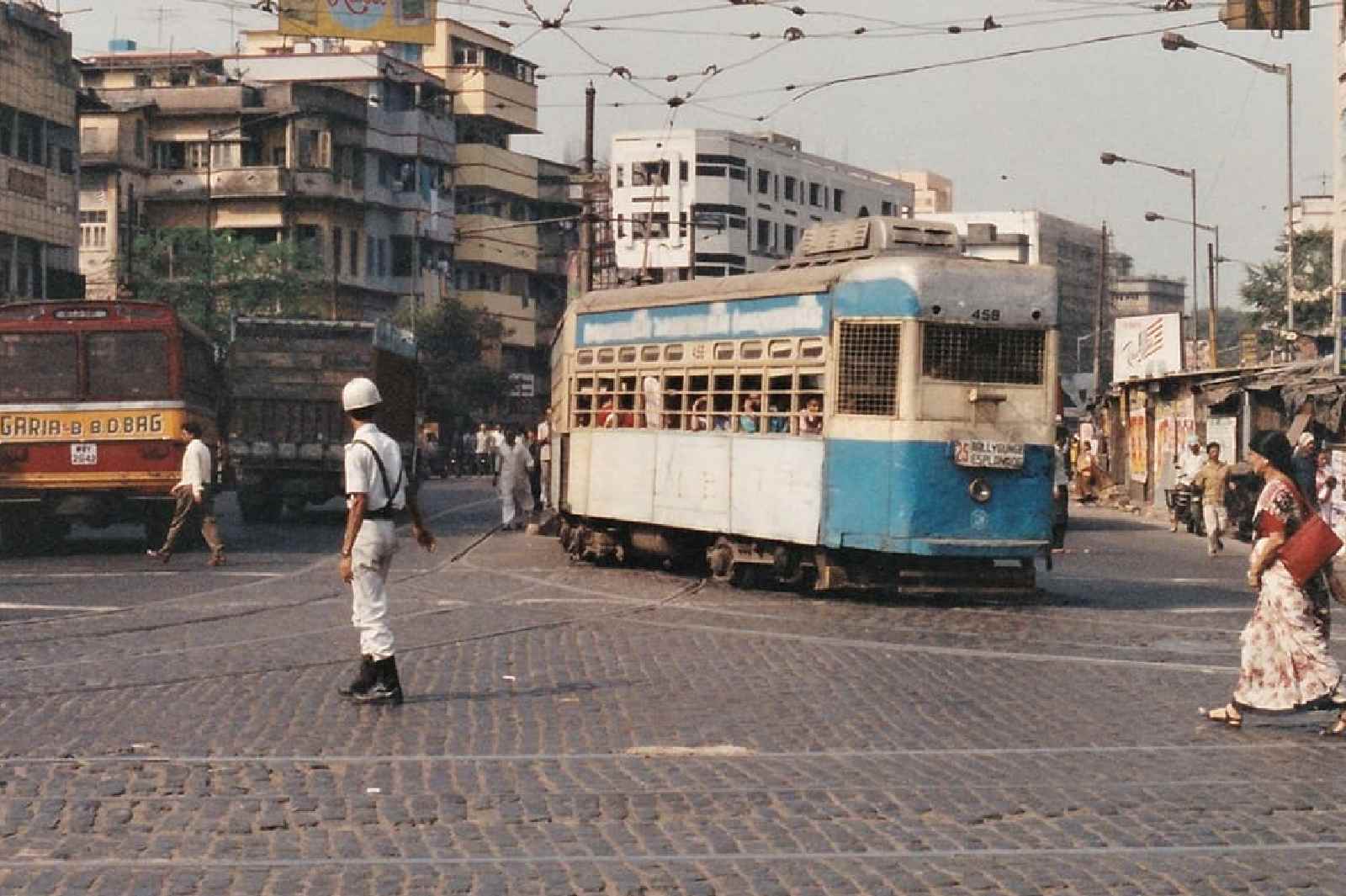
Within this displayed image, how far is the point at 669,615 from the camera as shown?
66.4 feet

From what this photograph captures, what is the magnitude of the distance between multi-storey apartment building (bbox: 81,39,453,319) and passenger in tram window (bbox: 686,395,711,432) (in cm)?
6202

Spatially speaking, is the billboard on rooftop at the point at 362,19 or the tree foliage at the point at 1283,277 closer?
the billboard on rooftop at the point at 362,19

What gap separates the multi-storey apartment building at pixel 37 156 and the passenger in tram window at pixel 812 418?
121ft

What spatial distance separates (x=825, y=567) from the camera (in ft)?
73.6

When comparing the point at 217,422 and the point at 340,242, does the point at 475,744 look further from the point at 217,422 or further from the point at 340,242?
the point at 340,242

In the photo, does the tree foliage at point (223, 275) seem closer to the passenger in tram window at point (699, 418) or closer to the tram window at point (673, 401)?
the tram window at point (673, 401)

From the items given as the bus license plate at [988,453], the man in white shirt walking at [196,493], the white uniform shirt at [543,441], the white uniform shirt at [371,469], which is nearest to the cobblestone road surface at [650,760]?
the white uniform shirt at [371,469]

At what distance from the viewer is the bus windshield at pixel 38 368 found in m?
28.3

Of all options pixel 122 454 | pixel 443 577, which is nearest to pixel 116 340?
pixel 122 454

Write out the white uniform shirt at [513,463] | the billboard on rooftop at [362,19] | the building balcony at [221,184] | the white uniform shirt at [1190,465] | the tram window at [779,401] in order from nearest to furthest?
the tram window at [779,401]
the billboard on rooftop at [362,19]
the white uniform shirt at [513,463]
the white uniform shirt at [1190,465]
the building balcony at [221,184]

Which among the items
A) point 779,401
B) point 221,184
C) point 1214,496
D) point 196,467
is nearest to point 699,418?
point 779,401

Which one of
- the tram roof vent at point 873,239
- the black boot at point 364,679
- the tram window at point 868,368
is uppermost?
the tram roof vent at point 873,239

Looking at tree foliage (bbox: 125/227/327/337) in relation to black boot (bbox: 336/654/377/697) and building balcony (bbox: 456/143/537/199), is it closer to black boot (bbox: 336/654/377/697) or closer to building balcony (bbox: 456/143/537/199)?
building balcony (bbox: 456/143/537/199)

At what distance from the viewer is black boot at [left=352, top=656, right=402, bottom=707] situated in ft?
43.4
